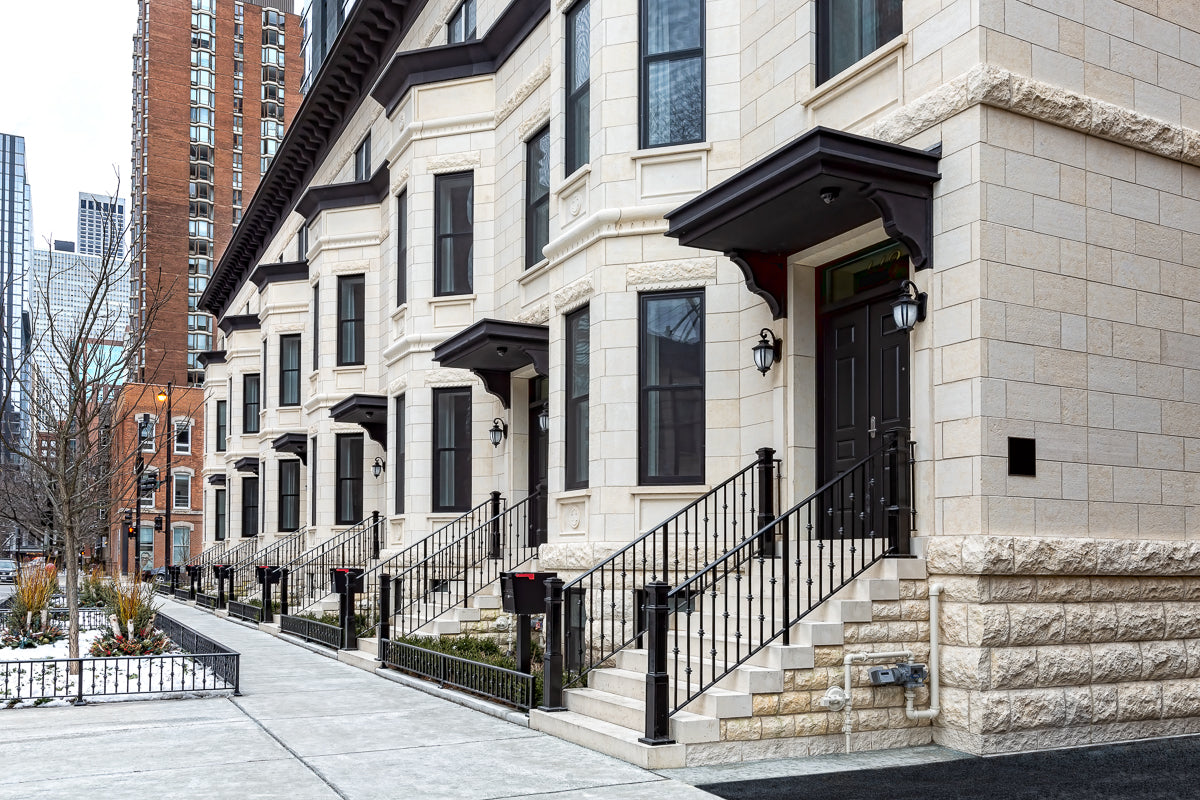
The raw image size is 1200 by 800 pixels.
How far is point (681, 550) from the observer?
12406mm

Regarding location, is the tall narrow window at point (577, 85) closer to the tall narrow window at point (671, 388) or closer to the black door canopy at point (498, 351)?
the black door canopy at point (498, 351)

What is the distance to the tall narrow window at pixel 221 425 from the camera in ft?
139

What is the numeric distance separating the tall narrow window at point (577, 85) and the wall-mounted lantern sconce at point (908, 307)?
5548 millimetres

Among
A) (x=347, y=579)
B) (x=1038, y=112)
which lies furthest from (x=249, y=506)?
(x=1038, y=112)

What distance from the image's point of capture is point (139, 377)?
88.2 m

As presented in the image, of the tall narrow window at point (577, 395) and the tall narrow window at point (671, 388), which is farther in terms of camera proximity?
the tall narrow window at point (577, 395)

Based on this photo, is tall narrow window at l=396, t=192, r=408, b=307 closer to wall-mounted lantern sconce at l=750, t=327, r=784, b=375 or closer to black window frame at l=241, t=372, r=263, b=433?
wall-mounted lantern sconce at l=750, t=327, r=784, b=375

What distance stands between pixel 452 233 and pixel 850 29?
9150 millimetres

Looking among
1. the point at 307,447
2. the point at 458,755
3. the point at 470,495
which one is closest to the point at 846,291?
the point at 458,755

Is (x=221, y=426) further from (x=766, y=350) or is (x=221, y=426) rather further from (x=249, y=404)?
(x=766, y=350)

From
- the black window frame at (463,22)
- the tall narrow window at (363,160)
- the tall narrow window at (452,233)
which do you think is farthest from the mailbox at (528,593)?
the tall narrow window at (363,160)

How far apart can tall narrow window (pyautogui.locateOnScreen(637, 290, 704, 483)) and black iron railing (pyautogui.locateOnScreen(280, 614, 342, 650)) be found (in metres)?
6.87

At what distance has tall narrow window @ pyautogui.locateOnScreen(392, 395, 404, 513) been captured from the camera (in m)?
20.4

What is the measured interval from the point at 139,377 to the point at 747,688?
87064 millimetres
